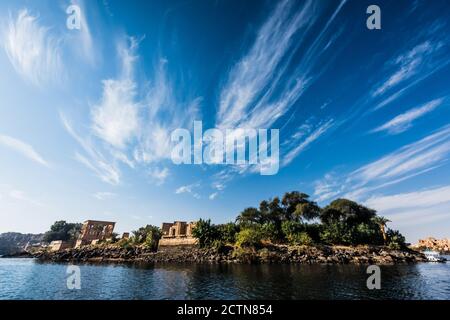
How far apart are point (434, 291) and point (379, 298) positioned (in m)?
9.78

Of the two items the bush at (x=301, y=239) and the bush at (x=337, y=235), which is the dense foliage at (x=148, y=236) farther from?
the bush at (x=337, y=235)

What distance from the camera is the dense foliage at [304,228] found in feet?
234

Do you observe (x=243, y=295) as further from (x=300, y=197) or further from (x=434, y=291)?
(x=300, y=197)

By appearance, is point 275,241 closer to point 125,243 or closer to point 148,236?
point 148,236

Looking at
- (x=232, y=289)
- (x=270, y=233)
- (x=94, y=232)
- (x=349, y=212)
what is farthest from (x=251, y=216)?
(x=94, y=232)

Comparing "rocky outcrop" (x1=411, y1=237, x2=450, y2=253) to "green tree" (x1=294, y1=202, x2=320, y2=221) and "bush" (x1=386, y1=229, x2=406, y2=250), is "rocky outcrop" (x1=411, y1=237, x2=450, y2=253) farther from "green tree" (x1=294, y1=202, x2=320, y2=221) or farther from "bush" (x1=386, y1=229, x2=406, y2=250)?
"green tree" (x1=294, y1=202, x2=320, y2=221)

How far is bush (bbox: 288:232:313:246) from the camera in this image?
68875 mm

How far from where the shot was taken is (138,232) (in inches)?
3578

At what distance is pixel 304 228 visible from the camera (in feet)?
241

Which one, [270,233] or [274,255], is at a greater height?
[270,233]

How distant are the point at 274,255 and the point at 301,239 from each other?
11634 mm

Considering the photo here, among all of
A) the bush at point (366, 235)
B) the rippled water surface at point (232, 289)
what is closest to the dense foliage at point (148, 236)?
the rippled water surface at point (232, 289)

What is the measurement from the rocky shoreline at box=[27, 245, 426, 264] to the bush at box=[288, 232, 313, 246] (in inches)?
106
